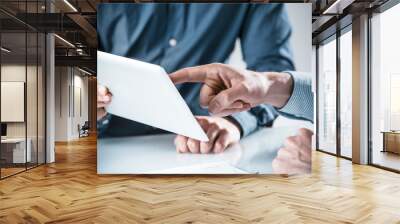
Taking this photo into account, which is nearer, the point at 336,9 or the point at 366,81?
the point at 336,9

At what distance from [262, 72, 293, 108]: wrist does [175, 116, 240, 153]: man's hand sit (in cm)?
75

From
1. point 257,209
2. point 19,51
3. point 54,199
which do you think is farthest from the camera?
point 19,51

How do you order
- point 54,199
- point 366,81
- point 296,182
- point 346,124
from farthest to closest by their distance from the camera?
1. point 346,124
2. point 366,81
3. point 296,182
4. point 54,199

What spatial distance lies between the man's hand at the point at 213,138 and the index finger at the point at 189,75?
0.64 meters

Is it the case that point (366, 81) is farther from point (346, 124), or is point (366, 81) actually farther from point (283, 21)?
point (283, 21)

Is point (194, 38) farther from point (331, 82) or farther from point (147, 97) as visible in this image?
point (331, 82)

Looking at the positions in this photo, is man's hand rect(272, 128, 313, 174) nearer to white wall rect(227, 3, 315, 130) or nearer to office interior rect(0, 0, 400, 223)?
white wall rect(227, 3, 315, 130)

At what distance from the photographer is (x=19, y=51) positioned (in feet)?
22.3

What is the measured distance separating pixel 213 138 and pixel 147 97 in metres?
1.26

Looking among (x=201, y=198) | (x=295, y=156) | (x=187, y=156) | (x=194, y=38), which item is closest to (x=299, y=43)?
(x=194, y=38)

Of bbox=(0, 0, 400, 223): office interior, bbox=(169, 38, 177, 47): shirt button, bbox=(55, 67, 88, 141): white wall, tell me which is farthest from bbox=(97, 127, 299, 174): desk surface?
bbox=(55, 67, 88, 141): white wall

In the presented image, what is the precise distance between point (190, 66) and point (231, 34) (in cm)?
85

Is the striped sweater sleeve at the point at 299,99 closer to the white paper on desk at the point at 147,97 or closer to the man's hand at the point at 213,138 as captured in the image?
the man's hand at the point at 213,138

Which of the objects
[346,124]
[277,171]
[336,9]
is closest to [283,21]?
[336,9]
